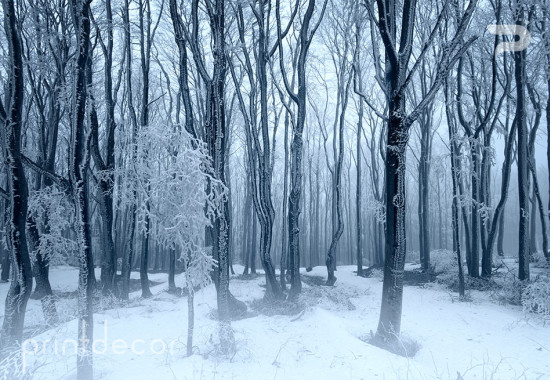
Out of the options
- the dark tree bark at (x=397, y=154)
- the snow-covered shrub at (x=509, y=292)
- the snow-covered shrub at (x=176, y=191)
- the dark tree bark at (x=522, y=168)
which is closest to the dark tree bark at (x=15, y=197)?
the snow-covered shrub at (x=176, y=191)

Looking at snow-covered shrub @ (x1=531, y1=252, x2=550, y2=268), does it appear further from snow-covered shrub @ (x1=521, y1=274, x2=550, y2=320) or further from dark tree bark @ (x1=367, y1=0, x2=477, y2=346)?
dark tree bark @ (x1=367, y1=0, x2=477, y2=346)

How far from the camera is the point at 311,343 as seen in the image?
17.7 ft

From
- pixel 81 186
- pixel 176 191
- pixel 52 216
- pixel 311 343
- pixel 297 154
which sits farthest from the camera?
pixel 297 154

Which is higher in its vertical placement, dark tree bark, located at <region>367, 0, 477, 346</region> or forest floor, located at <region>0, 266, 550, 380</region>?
dark tree bark, located at <region>367, 0, 477, 346</region>

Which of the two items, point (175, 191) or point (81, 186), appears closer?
point (81, 186)

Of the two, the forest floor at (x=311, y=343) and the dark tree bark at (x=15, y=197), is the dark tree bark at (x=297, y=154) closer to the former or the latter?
the forest floor at (x=311, y=343)

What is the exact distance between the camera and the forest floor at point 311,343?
167 inches

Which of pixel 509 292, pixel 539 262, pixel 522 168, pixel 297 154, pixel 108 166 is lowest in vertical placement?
pixel 539 262

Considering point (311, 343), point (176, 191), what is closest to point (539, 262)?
point (311, 343)

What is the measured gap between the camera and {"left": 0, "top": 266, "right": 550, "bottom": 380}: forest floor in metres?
4.24

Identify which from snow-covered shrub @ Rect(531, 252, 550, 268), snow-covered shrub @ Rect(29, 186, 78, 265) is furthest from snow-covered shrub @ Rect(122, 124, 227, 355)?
snow-covered shrub @ Rect(531, 252, 550, 268)

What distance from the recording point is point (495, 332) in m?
5.88

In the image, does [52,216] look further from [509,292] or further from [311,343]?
[509,292]

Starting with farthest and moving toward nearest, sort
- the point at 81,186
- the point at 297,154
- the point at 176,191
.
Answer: the point at 297,154, the point at 176,191, the point at 81,186
